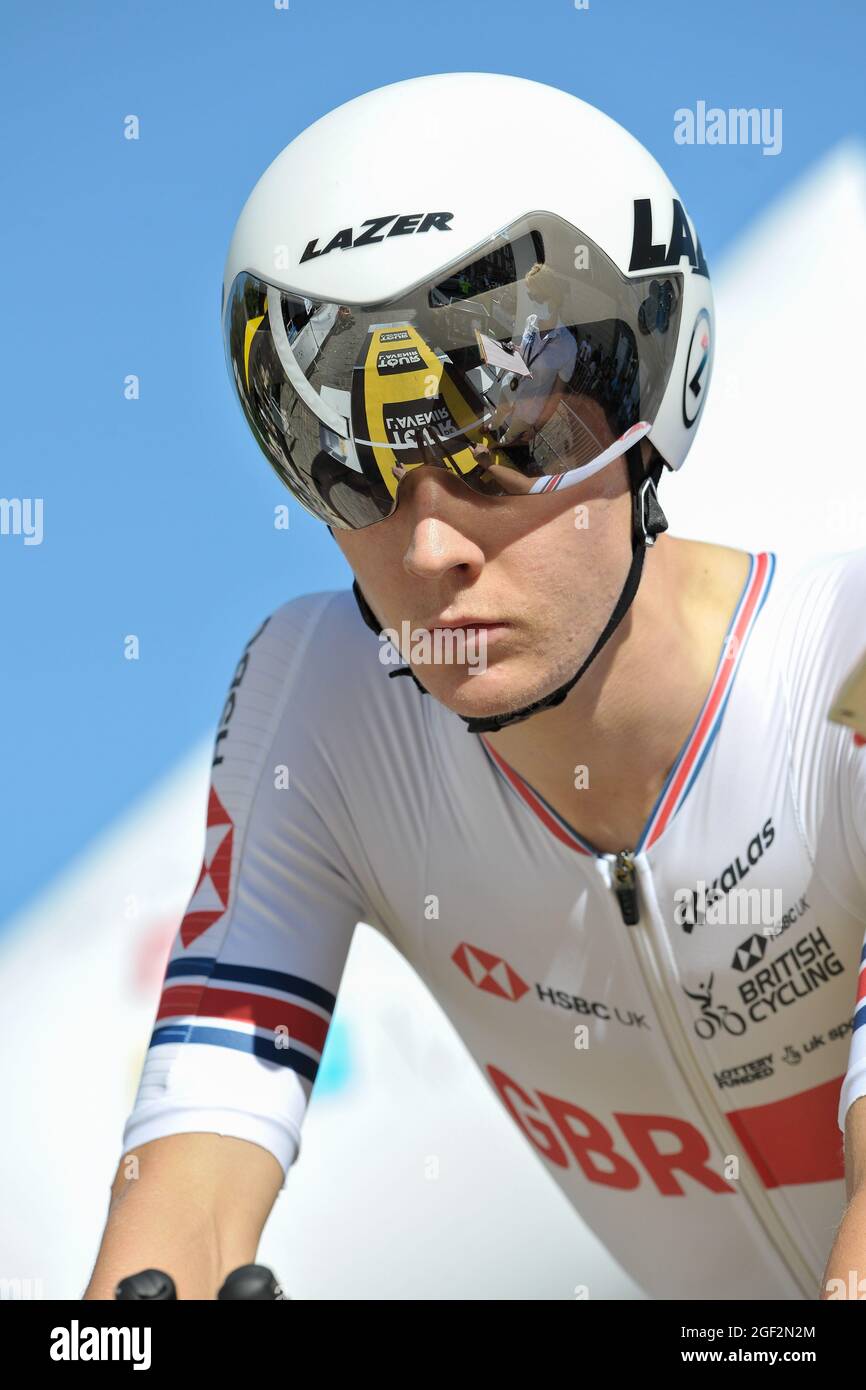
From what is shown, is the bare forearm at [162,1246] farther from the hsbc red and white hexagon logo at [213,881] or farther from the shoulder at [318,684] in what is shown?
the shoulder at [318,684]

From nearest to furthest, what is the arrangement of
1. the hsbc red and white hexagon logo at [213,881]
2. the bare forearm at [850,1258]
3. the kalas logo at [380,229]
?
the bare forearm at [850,1258] < the kalas logo at [380,229] < the hsbc red and white hexagon logo at [213,881]

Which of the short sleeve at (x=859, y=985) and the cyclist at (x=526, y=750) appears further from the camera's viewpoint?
the cyclist at (x=526, y=750)

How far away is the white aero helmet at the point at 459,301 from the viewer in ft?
4.28

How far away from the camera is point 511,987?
1.68 m

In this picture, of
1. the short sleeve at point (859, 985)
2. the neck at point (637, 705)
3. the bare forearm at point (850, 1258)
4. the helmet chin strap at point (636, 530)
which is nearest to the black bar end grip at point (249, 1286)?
the bare forearm at point (850, 1258)

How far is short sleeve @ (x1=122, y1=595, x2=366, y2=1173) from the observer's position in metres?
1.53

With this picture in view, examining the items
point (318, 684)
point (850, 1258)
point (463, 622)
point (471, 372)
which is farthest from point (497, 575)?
point (850, 1258)

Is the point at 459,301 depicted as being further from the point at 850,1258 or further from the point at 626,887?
the point at 850,1258

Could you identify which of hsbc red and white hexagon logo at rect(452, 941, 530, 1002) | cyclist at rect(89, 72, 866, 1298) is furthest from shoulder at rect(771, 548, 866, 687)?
hsbc red and white hexagon logo at rect(452, 941, 530, 1002)

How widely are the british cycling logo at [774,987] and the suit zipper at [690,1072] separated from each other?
31 millimetres

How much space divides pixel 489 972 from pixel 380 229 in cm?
80

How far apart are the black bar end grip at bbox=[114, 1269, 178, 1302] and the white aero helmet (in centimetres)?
56

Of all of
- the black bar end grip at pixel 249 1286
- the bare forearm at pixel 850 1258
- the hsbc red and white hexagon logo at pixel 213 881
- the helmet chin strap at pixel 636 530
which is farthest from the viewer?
the hsbc red and white hexagon logo at pixel 213 881

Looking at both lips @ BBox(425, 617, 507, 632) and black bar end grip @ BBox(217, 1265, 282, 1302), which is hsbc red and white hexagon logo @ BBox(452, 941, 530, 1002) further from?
black bar end grip @ BBox(217, 1265, 282, 1302)
